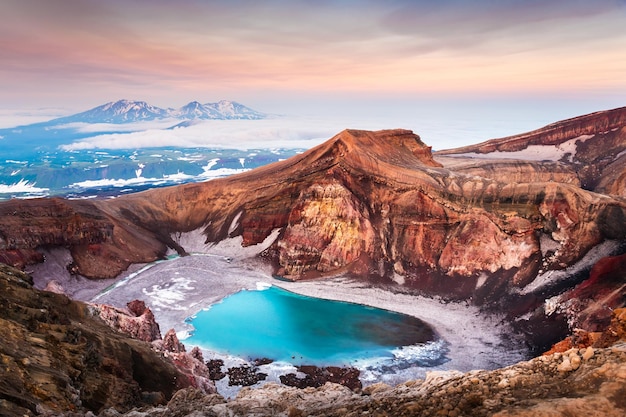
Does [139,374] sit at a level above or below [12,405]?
below

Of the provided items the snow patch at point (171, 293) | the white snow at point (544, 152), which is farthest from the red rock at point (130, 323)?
the white snow at point (544, 152)

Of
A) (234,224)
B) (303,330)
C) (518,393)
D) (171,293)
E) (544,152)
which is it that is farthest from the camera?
(544,152)

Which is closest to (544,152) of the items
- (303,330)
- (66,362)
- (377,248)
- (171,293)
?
(377,248)

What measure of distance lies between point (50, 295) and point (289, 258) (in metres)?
48.1

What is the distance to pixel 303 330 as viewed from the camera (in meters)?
50.9

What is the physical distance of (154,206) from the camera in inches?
3612

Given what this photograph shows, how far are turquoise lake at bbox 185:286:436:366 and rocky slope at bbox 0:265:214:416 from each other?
662 inches

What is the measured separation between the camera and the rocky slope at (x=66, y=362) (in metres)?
15.0

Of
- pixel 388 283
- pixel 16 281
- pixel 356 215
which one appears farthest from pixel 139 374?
pixel 356 215

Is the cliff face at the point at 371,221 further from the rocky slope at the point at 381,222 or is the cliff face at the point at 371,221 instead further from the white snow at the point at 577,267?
the white snow at the point at 577,267

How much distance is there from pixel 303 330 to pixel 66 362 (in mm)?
34623

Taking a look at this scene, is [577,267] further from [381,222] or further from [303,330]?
[303,330]

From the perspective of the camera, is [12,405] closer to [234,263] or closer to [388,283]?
[388,283]

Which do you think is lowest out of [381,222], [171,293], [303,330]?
[303,330]
